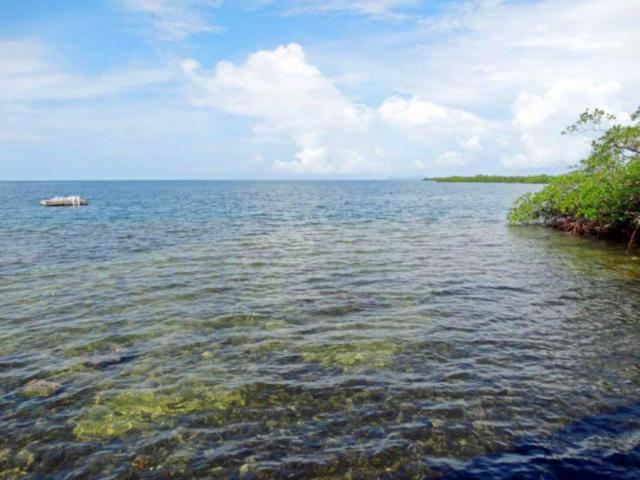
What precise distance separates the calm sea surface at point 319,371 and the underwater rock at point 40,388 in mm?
44

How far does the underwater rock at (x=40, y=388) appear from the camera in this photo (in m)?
10.1

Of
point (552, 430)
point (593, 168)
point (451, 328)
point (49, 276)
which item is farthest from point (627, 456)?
point (593, 168)

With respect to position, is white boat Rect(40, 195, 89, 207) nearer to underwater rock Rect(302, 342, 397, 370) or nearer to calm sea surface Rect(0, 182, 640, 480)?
calm sea surface Rect(0, 182, 640, 480)

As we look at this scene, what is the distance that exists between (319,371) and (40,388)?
21.6 feet

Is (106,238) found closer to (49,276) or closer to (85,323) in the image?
(49,276)

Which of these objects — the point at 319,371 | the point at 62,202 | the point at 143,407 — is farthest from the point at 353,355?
the point at 62,202

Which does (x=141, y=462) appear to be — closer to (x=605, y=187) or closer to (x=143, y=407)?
(x=143, y=407)

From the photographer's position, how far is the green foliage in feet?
96.4

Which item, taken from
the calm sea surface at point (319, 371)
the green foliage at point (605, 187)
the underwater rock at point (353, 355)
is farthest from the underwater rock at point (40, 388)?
the green foliage at point (605, 187)

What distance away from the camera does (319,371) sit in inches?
442

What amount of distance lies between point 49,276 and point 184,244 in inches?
435

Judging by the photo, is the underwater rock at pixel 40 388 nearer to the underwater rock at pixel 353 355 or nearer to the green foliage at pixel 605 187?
the underwater rock at pixel 353 355

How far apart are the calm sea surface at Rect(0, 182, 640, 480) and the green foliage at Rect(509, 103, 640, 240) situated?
7.61 meters

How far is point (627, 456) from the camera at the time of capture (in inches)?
306
